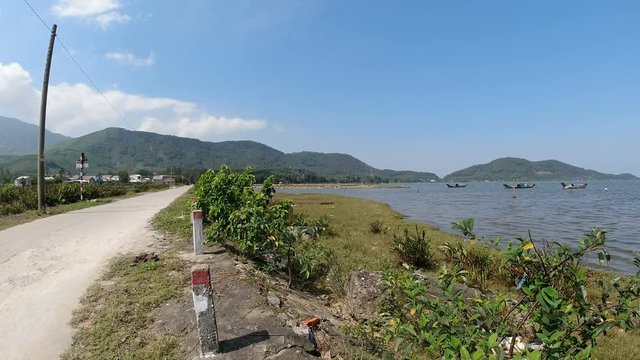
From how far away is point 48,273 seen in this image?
7.17 metres

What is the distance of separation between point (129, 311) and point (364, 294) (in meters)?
3.74

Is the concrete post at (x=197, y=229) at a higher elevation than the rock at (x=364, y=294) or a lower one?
higher

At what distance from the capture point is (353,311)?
7047mm

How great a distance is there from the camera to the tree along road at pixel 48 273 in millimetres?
4617

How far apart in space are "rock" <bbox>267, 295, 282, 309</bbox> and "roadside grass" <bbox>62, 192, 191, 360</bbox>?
1.22 metres

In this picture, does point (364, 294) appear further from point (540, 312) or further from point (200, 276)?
point (540, 312)

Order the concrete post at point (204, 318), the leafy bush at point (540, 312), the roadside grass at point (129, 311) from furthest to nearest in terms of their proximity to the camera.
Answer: the roadside grass at point (129, 311) → the concrete post at point (204, 318) → the leafy bush at point (540, 312)

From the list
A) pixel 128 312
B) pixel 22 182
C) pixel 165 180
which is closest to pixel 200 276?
pixel 128 312

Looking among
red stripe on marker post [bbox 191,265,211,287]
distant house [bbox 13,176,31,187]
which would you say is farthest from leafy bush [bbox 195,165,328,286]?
distant house [bbox 13,176,31,187]

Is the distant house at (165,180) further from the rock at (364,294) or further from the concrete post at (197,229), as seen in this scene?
the rock at (364,294)

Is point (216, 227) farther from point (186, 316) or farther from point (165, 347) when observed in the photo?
point (165, 347)

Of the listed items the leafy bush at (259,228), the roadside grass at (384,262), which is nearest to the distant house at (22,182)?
the roadside grass at (384,262)

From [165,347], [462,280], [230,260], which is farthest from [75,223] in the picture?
[462,280]

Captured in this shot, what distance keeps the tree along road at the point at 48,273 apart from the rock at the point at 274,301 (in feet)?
7.66
